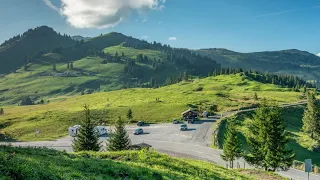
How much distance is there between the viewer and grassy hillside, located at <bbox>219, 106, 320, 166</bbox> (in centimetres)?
7956

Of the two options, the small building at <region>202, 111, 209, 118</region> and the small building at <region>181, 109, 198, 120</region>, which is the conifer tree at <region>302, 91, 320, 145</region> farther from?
the small building at <region>181, 109, 198, 120</region>

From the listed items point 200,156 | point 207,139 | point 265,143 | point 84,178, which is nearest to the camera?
point 84,178

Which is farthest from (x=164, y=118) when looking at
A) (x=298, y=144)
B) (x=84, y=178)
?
(x=84, y=178)

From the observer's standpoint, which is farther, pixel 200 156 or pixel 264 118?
pixel 200 156

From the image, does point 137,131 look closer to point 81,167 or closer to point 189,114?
point 189,114

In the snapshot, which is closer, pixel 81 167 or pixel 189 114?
pixel 81 167

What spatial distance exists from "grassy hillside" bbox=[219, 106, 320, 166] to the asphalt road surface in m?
7.71

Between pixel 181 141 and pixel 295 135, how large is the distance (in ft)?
131

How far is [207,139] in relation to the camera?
8250cm

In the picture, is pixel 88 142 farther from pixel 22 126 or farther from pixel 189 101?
pixel 189 101

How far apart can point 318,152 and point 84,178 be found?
285ft

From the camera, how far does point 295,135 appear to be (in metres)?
93.1

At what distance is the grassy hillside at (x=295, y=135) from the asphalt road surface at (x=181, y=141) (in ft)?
25.3

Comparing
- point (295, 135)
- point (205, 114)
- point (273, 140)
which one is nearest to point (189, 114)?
point (205, 114)
